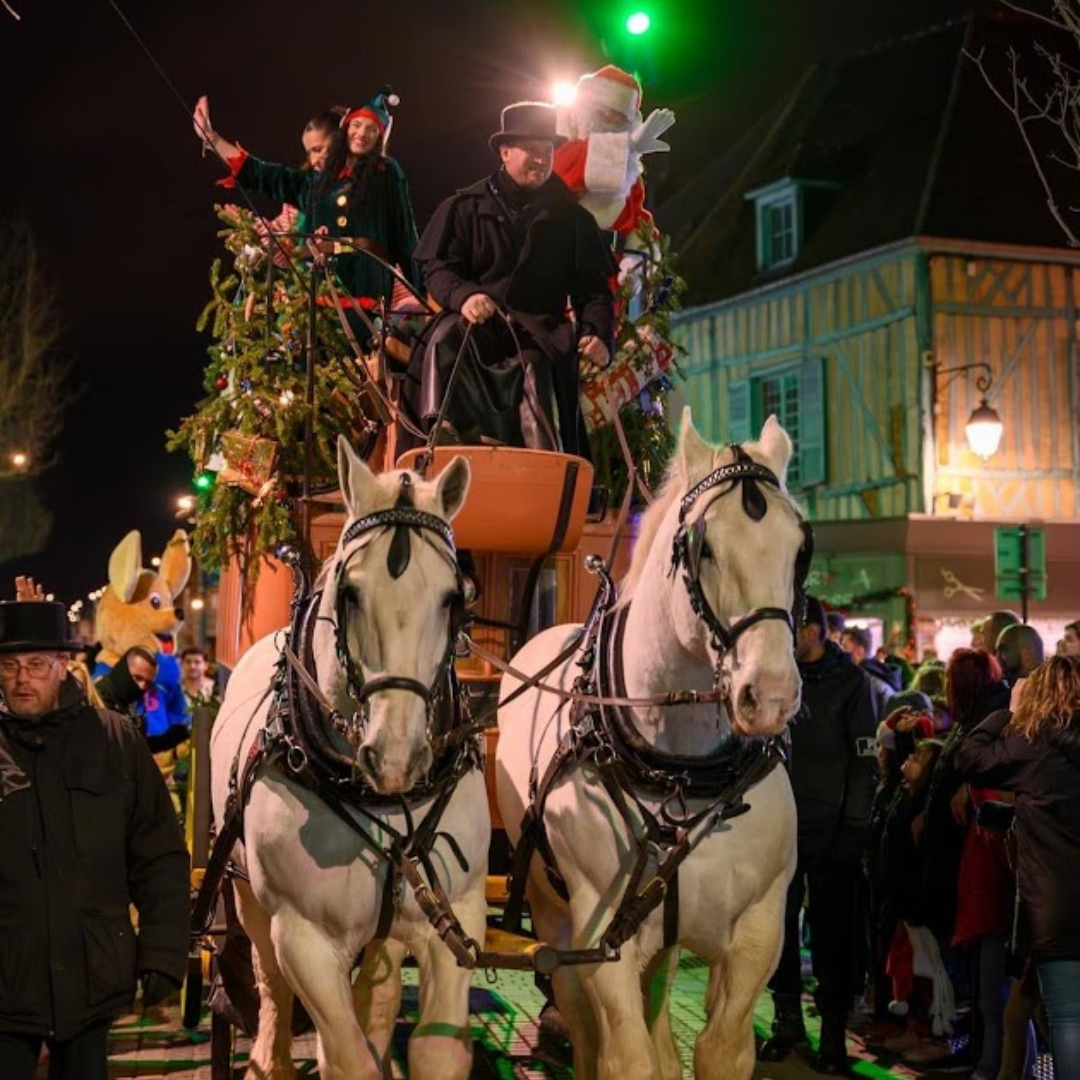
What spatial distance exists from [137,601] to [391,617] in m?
13.0

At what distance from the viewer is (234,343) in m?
8.14

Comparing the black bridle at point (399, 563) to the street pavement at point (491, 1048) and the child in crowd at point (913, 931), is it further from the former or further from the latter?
the child in crowd at point (913, 931)

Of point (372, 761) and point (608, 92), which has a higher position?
point (608, 92)

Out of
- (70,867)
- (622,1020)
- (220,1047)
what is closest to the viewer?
(70,867)

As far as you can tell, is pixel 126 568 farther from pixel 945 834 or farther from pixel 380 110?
pixel 945 834

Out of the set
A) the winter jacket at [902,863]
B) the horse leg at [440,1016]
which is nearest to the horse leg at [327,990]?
the horse leg at [440,1016]

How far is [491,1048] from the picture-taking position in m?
7.98

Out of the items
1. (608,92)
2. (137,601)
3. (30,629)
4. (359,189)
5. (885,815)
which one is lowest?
(885,815)

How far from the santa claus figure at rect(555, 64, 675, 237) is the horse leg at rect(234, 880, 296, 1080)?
527 cm

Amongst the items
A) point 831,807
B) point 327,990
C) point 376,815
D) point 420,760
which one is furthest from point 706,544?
point 831,807

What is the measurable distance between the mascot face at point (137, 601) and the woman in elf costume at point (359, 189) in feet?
22.3

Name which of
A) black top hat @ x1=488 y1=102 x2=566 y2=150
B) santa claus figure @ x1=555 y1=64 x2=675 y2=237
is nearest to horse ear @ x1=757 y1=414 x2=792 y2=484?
black top hat @ x1=488 y1=102 x2=566 y2=150

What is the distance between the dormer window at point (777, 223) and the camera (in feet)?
81.7

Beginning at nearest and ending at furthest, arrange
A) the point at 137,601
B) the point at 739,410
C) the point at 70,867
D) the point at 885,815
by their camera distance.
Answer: the point at 70,867 < the point at 885,815 < the point at 137,601 < the point at 739,410
